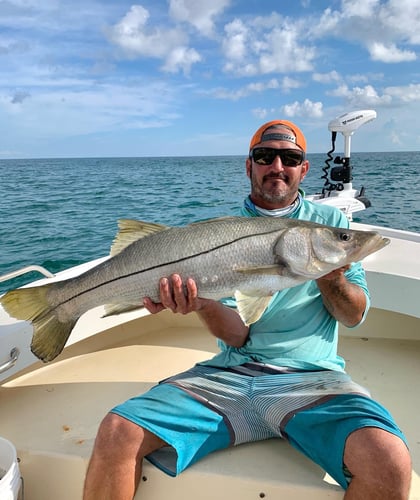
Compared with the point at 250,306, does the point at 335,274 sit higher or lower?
higher

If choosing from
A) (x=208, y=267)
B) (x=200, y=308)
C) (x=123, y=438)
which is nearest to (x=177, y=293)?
(x=208, y=267)

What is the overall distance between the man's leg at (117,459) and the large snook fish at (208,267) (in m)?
0.54

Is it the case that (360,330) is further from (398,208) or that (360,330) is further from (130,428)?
(398,208)

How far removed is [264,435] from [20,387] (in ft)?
6.61

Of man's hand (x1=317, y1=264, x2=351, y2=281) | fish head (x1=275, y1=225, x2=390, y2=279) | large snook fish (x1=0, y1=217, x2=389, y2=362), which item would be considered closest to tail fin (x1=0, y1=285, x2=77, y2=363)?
large snook fish (x1=0, y1=217, x2=389, y2=362)

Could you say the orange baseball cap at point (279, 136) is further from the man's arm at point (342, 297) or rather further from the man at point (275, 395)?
the man's arm at point (342, 297)

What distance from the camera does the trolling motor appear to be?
750 cm

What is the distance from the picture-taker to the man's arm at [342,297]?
268 centimetres

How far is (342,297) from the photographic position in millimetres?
2729

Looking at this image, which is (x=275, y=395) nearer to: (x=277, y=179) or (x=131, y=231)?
(x=131, y=231)

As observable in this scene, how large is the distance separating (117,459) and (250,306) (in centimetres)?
101

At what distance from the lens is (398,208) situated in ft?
67.3

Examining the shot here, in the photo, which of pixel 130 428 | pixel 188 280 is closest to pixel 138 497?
pixel 130 428

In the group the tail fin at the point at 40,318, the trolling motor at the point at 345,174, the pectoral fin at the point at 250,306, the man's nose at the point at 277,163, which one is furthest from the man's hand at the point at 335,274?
the trolling motor at the point at 345,174
